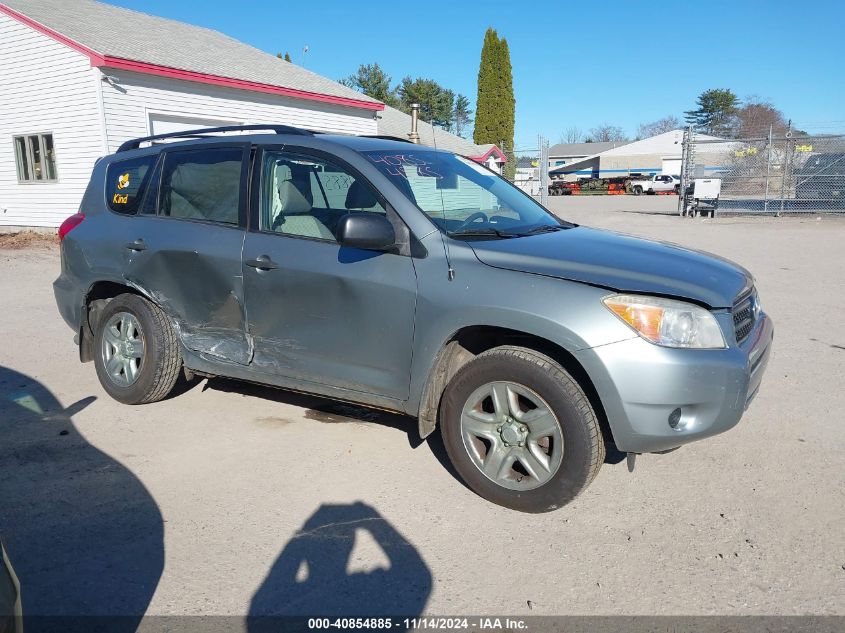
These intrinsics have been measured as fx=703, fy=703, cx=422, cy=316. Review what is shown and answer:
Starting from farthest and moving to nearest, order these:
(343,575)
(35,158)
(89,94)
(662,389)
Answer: (35,158) < (89,94) < (662,389) < (343,575)

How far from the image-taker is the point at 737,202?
2645 cm

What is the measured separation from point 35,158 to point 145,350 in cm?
1429

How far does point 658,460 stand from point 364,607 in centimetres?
212

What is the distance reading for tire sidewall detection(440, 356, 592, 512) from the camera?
3.27 m

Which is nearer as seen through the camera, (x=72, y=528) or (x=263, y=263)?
(x=72, y=528)

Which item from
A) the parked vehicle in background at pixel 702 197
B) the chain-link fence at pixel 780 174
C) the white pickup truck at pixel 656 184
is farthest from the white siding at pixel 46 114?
the white pickup truck at pixel 656 184

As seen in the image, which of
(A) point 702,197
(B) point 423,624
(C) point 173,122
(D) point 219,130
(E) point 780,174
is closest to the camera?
(B) point 423,624

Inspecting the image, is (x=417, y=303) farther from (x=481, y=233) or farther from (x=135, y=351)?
(x=135, y=351)

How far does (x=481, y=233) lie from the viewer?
390 cm

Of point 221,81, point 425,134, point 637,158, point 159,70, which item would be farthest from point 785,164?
point 637,158

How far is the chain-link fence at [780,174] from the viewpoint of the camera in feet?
72.9

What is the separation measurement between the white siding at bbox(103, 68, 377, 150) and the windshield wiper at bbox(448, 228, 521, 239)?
12.9 metres

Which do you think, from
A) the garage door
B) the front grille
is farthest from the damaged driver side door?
the garage door

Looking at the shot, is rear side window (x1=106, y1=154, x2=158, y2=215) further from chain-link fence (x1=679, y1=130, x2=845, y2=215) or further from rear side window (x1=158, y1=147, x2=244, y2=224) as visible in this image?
chain-link fence (x1=679, y1=130, x2=845, y2=215)
